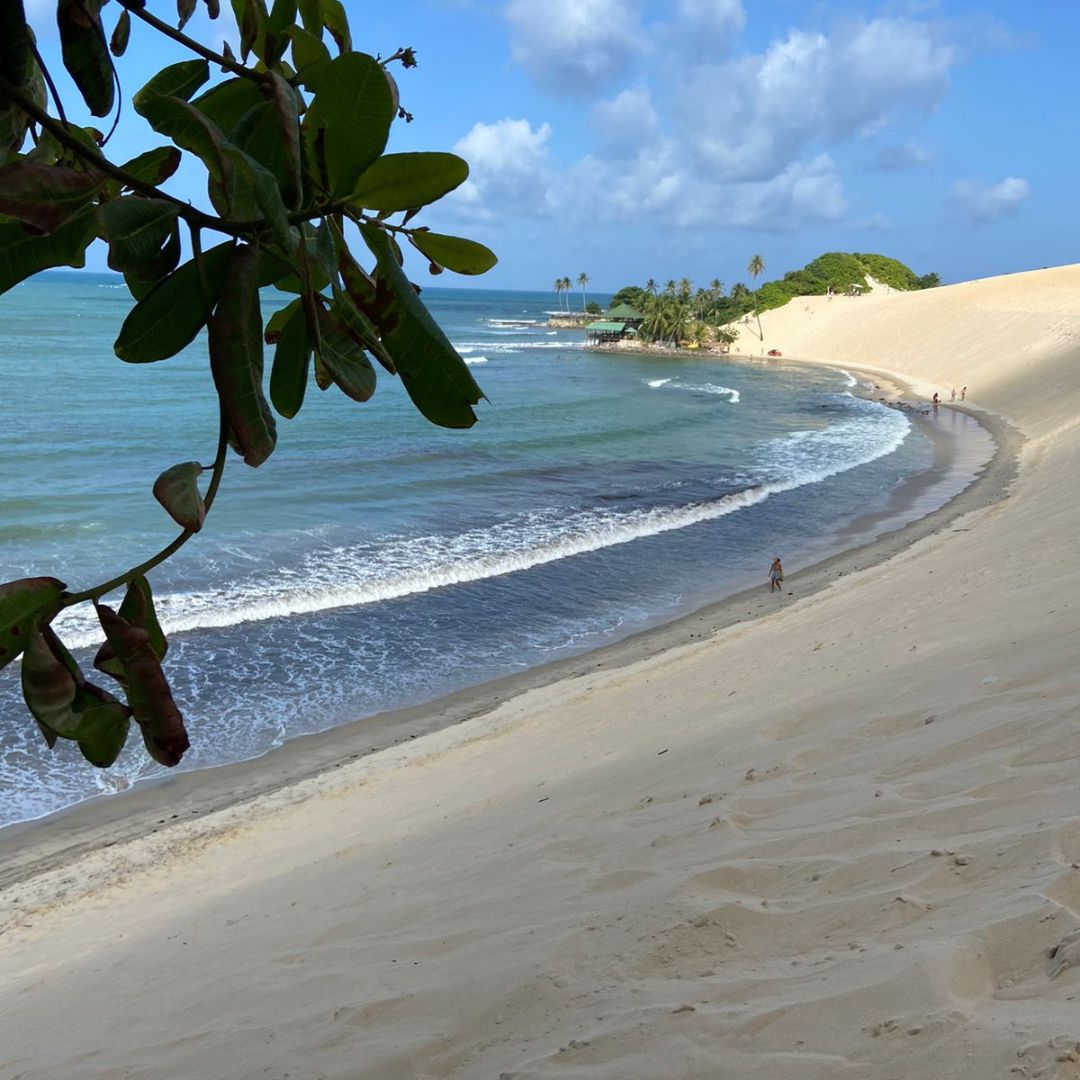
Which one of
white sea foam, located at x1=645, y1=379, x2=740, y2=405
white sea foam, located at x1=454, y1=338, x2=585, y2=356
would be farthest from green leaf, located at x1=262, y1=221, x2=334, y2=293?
white sea foam, located at x1=454, y1=338, x2=585, y2=356

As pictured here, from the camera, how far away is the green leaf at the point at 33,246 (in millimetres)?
1237

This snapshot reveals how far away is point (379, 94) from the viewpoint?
1.16 m

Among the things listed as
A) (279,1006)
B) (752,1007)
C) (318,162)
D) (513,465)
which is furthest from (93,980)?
(513,465)

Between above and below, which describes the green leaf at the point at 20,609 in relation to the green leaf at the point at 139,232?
below

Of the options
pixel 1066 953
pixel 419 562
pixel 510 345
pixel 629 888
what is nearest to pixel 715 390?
pixel 510 345

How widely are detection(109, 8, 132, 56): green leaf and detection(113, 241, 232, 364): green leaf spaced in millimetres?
530

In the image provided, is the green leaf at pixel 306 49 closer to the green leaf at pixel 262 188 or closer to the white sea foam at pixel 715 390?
the green leaf at pixel 262 188

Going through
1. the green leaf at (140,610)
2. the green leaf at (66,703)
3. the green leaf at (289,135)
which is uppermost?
the green leaf at (289,135)

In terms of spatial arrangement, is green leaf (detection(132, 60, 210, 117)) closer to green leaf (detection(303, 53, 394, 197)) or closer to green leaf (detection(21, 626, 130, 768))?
green leaf (detection(303, 53, 394, 197))

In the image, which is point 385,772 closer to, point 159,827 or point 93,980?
point 159,827

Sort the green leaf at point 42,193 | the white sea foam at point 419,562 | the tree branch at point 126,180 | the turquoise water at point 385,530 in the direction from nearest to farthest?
1. the green leaf at point 42,193
2. the tree branch at point 126,180
3. the turquoise water at point 385,530
4. the white sea foam at point 419,562

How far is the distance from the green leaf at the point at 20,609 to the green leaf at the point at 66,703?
0.06 ft

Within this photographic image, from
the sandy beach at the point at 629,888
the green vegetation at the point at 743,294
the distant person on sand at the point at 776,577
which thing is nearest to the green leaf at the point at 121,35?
the sandy beach at the point at 629,888

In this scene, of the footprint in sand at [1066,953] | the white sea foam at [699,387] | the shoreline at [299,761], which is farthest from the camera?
the white sea foam at [699,387]
